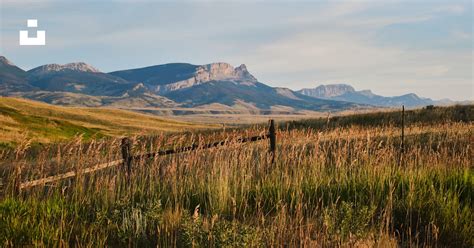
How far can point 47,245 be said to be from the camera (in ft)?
16.9

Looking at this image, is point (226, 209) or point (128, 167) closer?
point (226, 209)

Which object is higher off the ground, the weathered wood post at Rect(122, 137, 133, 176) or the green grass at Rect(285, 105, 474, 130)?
the green grass at Rect(285, 105, 474, 130)

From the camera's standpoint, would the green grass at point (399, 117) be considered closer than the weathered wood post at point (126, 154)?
No

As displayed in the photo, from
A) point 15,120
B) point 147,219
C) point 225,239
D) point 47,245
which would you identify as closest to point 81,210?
point 147,219

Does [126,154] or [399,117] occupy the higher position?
[399,117]

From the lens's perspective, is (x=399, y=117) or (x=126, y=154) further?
(x=399, y=117)

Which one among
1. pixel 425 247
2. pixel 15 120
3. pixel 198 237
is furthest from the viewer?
pixel 15 120

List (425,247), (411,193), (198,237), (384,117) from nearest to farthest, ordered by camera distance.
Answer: (198,237) → (425,247) → (411,193) → (384,117)

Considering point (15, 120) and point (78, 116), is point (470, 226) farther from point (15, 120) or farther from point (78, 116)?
point (78, 116)

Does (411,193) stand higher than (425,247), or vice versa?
(411,193)

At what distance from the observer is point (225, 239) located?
16.1 feet

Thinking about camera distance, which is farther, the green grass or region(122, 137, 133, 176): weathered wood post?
the green grass

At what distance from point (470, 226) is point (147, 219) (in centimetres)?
435

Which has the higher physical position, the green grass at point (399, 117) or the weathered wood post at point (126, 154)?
the green grass at point (399, 117)
